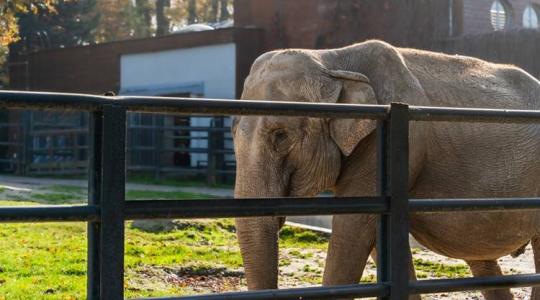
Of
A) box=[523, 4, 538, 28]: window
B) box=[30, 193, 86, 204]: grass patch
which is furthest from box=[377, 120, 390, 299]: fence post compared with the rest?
box=[523, 4, 538, 28]: window

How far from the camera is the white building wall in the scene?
27594 millimetres

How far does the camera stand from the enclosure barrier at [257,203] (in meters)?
3.44

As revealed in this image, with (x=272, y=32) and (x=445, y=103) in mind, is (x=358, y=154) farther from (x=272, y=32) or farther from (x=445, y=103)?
(x=272, y=32)

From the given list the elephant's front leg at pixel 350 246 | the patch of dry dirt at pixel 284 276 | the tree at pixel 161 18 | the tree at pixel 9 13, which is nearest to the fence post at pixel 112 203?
the elephant's front leg at pixel 350 246

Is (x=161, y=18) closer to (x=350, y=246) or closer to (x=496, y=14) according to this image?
(x=496, y=14)

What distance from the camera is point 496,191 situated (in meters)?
6.14

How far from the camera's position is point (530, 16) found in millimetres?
32938

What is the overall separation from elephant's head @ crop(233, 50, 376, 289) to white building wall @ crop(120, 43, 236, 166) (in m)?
20.1

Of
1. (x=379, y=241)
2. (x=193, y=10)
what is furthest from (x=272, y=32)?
(x=193, y=10)

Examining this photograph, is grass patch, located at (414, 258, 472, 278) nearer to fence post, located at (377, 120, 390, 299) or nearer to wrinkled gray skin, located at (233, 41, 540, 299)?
wrinkled gray skin, located at (233, 41, 540, 299)

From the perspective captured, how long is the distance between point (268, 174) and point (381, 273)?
5.13 feet

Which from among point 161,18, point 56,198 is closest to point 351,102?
point 56,198

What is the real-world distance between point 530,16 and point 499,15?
84.1 inches

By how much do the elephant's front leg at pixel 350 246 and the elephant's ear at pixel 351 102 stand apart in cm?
41
